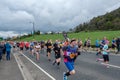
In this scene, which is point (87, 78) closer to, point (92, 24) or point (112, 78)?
point (112, 78)

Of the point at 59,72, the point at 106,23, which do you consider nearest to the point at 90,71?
the point at 59,72

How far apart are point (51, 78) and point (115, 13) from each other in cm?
9216

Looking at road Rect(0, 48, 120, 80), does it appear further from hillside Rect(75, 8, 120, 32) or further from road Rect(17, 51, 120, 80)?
hillside Rect(75, 8, 120, 32)

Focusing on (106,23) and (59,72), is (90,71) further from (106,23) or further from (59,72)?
(106,23)

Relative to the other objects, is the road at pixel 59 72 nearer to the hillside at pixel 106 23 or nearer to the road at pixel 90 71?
the road at pixel 90 71

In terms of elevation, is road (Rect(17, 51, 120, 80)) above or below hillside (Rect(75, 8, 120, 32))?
below

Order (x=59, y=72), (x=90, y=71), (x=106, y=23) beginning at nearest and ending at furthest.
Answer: (x=90, y=71)
(x=59, y=72)
(x=106, y=23)

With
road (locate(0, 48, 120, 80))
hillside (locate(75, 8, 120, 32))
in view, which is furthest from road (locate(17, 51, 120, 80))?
hillside (locate(75, 8, 120, 32))

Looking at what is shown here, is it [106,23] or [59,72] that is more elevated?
[106,23]

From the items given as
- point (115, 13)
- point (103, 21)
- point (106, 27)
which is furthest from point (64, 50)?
point (115, 13)

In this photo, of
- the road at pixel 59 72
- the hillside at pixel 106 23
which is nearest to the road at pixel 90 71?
the road at pixel 59 72

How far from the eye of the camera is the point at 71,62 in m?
12.9

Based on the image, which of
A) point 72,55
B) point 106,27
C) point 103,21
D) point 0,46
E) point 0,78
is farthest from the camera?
point 103,21

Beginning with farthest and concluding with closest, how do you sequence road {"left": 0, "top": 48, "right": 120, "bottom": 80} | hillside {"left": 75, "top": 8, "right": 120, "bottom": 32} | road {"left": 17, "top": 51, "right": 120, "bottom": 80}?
hillside {"left": 75, "top": 8, "right": 120, "bottom": 32}, road {"left": 0, "top": 48, "right": 120, "bottom": 80}, road {"left": 17, "top": 51, "right": 120, "bottom": 80}
